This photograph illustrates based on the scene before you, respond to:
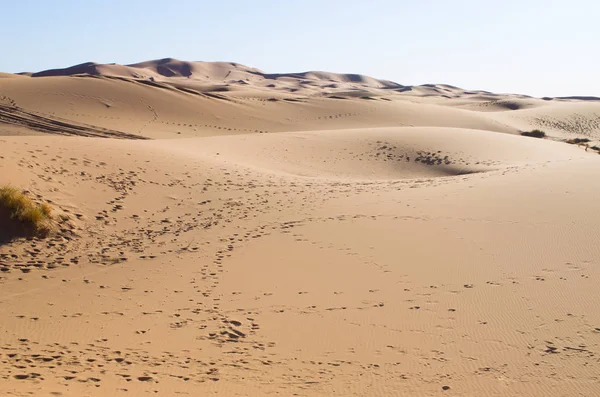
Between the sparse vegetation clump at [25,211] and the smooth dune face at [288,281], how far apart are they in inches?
10.2

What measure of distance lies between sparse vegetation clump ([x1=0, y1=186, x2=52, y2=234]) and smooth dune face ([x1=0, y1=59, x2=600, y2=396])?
0.26 m

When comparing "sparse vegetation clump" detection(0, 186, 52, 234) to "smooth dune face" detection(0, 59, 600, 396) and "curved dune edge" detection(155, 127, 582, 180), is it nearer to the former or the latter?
"smooth dune face" detection(0, 59, 600, 396)

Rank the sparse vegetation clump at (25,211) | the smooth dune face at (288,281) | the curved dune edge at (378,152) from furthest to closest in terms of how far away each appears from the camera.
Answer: the curved dune edge at (378,152) < the sparse vegetation clump at (25,211) < the smooth dune face at (288,281)

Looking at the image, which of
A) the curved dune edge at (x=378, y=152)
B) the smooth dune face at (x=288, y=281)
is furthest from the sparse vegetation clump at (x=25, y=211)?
the curved dune edge at (x=378, y=152)

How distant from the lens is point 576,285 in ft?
20.0

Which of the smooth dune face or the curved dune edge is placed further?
the curved dune edge

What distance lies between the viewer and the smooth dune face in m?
4.56

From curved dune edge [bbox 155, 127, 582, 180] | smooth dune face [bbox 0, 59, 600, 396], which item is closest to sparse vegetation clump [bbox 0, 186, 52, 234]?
smooth dune face [bbox 0, 59, 600, 396]

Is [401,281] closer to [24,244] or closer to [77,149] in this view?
[24,244]

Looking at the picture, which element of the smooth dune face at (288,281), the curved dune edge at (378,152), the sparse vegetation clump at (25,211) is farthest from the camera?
the curved dune edge at (378,152)

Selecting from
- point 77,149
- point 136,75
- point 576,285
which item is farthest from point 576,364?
point 136,75

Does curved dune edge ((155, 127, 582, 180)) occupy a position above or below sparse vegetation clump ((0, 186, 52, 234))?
→ above

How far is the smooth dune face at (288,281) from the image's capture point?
456 centimetres

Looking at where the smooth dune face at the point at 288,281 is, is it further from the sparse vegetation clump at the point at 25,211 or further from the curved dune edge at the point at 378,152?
the curved dune edge at the point at 378,152
